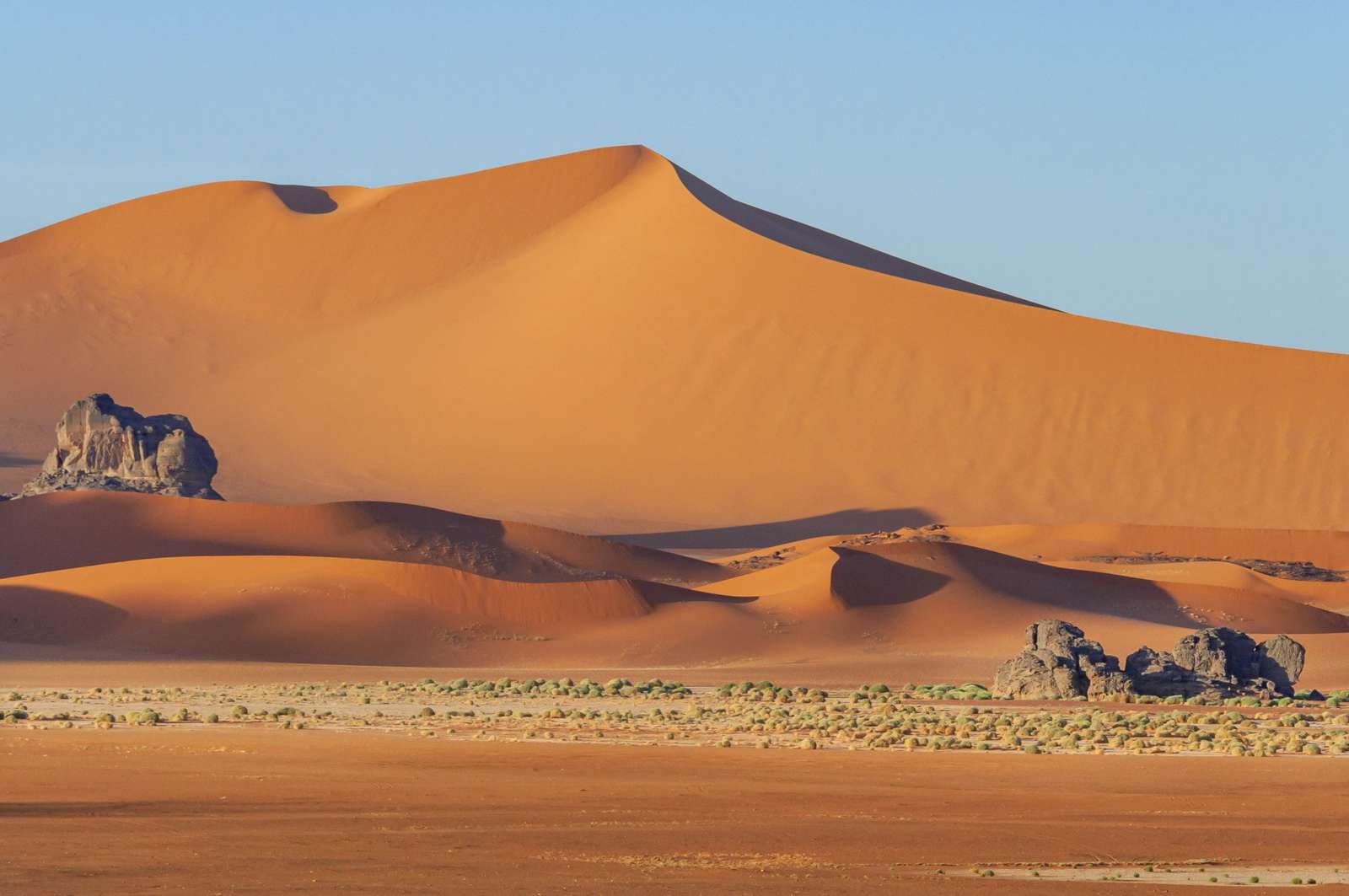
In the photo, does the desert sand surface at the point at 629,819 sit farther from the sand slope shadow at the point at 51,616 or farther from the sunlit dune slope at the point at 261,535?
the sunlit dune slope at the point at 261,535

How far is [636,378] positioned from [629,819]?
61766 millimetres

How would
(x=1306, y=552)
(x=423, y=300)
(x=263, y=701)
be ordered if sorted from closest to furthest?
(x=263, y=701) < (x=1306, y=552) < (x=423, y=300)

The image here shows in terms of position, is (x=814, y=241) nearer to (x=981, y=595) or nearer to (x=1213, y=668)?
(x=981, y=595)

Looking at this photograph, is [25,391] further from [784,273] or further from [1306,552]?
[1306,552]

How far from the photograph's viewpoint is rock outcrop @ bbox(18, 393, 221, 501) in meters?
48.8

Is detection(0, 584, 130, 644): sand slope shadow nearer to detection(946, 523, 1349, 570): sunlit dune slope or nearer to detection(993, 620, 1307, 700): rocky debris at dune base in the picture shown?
detection(993, 620, 1307, 700): rocky debris at dune base

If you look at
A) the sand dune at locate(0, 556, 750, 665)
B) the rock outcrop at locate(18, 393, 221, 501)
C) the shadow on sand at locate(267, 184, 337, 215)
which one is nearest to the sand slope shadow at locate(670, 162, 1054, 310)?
the shadow on sand at locate(267, 184, 337, 215)

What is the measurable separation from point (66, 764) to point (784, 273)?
63.2 meters

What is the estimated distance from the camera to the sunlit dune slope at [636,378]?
68.7 metres

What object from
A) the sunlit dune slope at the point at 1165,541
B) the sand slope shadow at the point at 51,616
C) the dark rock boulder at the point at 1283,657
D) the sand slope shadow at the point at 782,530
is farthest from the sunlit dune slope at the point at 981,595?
the sand slope shadow at the point at 782,530

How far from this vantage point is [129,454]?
162ft

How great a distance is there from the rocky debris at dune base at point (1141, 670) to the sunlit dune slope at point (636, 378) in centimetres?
3348

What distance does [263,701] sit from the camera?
91.5ft

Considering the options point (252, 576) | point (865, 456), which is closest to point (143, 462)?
point (252, 576)
